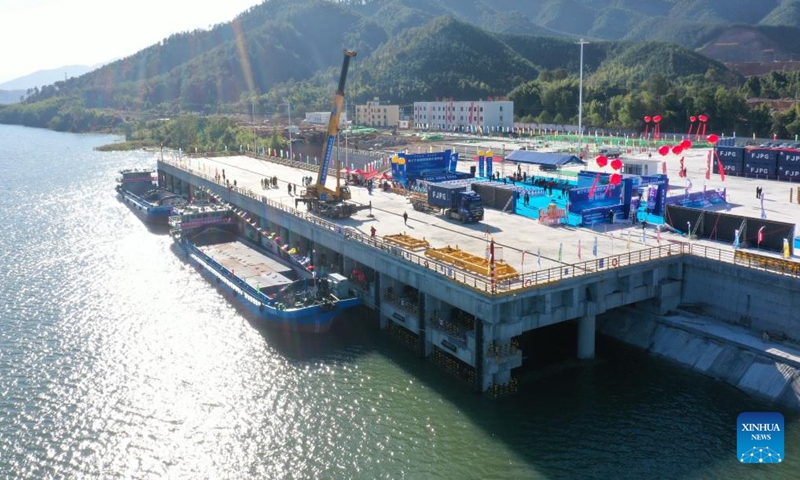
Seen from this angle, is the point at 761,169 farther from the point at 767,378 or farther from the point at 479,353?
the point at 479,353

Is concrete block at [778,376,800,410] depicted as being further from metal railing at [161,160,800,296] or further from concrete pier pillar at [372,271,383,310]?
concrete pier pillar at [372,271,383,310]

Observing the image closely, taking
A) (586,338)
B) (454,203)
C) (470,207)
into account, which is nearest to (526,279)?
(586,338)

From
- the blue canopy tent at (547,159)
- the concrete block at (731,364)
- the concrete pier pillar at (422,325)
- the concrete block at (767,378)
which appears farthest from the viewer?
the blue canopy tent at (547,159)

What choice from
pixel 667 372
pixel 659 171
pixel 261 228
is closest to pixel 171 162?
pixel 261 228

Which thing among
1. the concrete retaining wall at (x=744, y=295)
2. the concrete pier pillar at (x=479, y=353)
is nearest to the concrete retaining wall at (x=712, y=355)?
the concrete retaining wall at (x=744, y=295)

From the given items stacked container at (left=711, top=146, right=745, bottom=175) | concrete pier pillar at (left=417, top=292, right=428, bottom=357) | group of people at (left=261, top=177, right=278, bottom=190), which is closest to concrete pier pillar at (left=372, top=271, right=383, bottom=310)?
concrete pier pillar at (left=417, top=292, right=428, bottom=357)

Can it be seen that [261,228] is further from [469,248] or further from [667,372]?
[667,372]

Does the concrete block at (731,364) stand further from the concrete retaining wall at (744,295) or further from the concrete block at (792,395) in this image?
the concrete retaining wall at (744,295)
